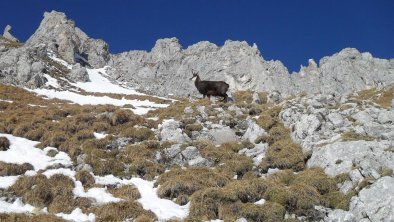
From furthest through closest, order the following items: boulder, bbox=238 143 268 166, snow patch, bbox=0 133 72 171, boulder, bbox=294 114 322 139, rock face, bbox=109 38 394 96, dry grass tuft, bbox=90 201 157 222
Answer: rock face, bbox=109 38 394 96 < boulder, bbox=294 114 322 139 < boulder, bbox=238 143 268 166 < snow patch, bbox=0 133 72 171 < dry grass tuft, bbox=90 201 157 222

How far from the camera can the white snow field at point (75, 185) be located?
573 inches

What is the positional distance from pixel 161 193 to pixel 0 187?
600 centimetres

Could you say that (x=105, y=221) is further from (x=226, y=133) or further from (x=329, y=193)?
(x=226, y=133)

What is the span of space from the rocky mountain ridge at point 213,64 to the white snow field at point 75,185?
265 feet

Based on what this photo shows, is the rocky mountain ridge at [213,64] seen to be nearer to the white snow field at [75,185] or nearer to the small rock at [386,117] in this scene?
the white snow field at [75,185]

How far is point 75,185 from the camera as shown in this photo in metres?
16.7

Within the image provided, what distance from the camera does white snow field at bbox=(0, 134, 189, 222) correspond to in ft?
47.8

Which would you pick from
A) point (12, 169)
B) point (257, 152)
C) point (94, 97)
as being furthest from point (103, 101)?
point (12, 169)

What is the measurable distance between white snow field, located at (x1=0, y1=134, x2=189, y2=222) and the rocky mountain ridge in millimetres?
80830

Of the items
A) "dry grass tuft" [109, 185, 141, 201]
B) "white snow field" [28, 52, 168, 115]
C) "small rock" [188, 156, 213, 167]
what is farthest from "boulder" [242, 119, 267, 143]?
"white snow field" [28, 52, 168, 115]

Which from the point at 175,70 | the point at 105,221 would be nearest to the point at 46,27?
the point at 175,70

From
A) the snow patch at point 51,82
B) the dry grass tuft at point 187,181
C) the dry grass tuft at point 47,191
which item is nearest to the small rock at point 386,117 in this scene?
the dry grass tuft at point 187,181

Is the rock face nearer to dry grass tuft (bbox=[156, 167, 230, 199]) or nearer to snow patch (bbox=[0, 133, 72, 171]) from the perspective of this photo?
snow patch (bbox=[0, 133, 72, 171])

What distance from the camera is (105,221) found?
1378 centimetres
